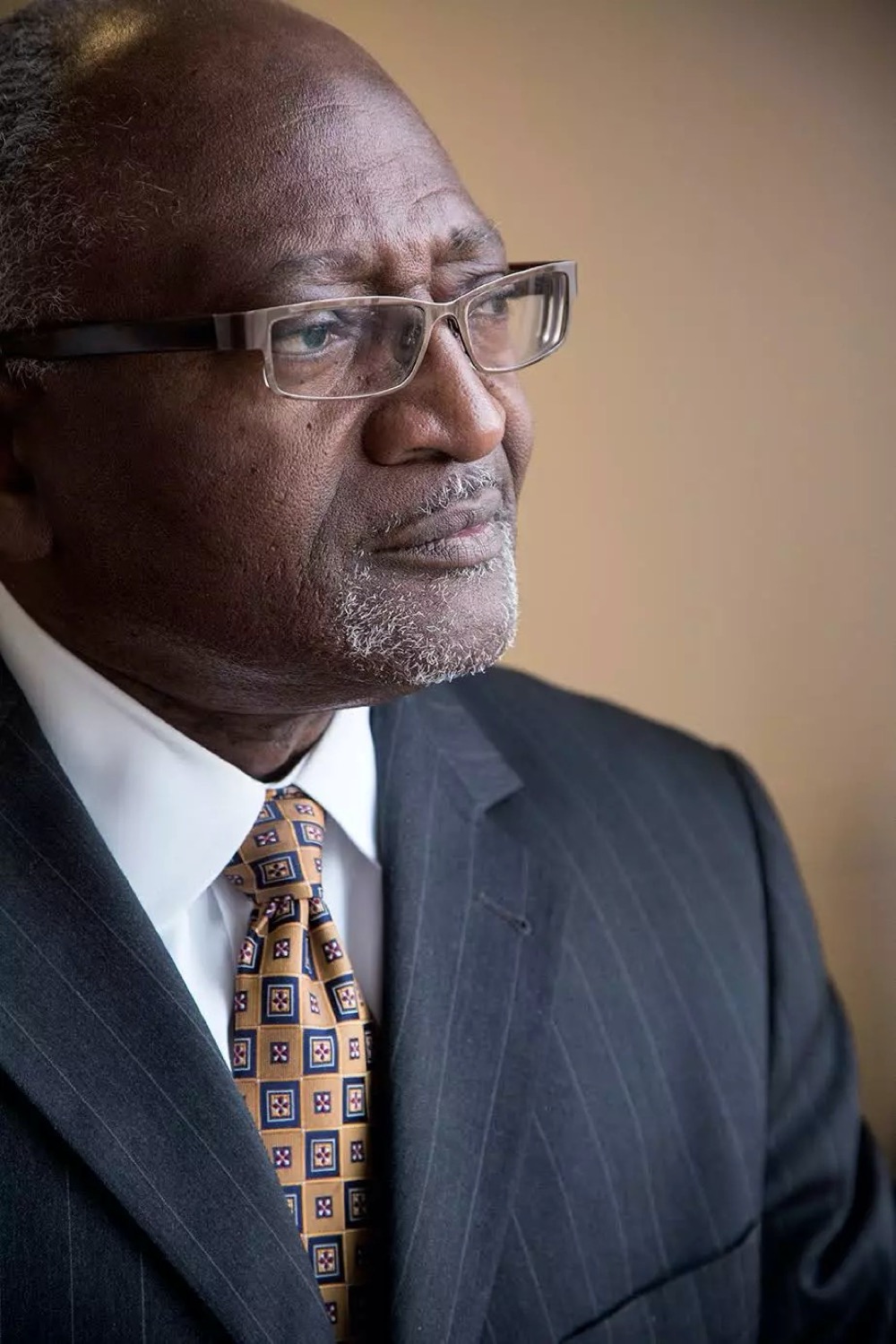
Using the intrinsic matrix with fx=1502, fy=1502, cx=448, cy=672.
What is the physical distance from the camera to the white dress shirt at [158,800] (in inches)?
49.5

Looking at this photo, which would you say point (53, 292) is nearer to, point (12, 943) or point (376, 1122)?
point (12, 943)

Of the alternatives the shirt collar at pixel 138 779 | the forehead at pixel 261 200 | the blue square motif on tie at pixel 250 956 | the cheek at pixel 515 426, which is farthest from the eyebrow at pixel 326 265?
the blue square motif on tie at pixel 250 956

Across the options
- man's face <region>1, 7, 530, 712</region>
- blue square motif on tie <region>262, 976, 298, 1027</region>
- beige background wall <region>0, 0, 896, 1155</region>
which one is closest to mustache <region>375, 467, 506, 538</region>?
man's face <region>1, 7, 530, 712</region>

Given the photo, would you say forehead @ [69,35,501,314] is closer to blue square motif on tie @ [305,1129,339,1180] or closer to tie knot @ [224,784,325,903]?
tie knot @ [224,784,325,903]

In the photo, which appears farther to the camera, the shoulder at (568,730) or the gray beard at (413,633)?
the shoulder at (568,730)

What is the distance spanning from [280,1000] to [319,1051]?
0.18ft

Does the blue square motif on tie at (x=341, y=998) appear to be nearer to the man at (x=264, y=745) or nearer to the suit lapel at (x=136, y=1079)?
the man at (x=264, y=745)

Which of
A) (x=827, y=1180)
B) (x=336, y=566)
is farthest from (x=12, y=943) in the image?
(x=827, y=1180)

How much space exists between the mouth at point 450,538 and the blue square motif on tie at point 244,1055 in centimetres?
41

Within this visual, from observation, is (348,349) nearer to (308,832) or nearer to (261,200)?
(261,200)

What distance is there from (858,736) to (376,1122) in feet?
3.49

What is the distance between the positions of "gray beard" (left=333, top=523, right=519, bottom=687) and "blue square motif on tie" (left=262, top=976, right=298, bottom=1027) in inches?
10.4

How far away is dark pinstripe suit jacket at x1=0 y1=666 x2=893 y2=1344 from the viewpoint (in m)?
1.13

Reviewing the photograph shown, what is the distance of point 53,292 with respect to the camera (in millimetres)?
1229
